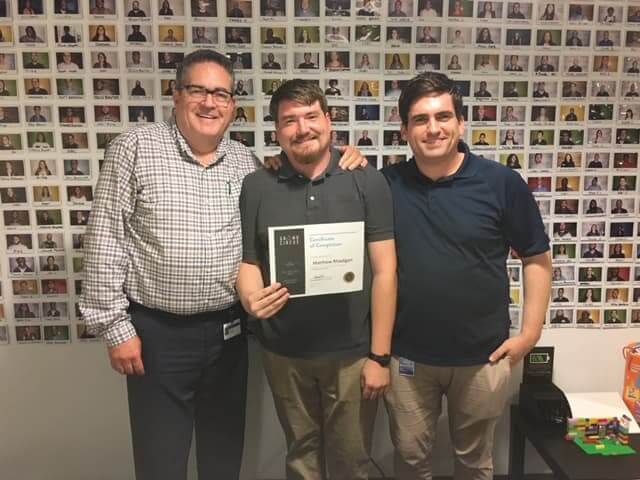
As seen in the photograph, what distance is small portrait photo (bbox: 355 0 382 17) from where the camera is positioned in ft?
6.22

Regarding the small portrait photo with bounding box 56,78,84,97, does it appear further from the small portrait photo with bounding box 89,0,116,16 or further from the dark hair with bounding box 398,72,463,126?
the dark hair with bounding box 398,72,463,126

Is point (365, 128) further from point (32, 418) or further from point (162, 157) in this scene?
point (32, 418)

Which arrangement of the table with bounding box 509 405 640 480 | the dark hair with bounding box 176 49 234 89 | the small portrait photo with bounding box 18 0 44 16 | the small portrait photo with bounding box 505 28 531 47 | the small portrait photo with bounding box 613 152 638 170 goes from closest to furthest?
the dark hair with bounding box 176 49 234 89, the table with bounding box 509 405 640 480, the small portrait photo with bounding box 18 0 44 16, the small portrait photo with bounding box 505 28 531 47, the small portrait photo with bounding box 613 152 638 170

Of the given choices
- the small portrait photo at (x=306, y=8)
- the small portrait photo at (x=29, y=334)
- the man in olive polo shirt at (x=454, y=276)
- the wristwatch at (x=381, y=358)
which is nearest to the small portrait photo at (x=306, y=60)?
the small portrait photo at (x=306, y=8)

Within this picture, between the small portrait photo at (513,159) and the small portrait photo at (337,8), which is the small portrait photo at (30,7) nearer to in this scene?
the small portrait photo at (337,8)

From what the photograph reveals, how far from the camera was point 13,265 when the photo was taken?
1.99m

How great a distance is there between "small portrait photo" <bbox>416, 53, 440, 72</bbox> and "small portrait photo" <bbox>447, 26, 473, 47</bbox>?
72 millimetres

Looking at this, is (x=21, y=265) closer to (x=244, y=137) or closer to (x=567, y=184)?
(x=244, y=137)

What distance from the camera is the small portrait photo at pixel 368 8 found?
6.22ft

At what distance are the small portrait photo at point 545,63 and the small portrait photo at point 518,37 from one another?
0.07 m

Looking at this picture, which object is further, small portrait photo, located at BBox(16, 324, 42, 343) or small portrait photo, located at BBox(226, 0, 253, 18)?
small portrait photo, located at BBox(16, 324, 42, 343)

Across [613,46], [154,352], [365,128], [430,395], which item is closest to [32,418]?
[154,352]

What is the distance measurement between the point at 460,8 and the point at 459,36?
97 mm

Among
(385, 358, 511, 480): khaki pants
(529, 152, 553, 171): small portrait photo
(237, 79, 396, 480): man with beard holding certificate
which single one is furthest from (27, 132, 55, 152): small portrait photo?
(529, 152, 553, 171): small portrait photo
